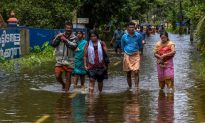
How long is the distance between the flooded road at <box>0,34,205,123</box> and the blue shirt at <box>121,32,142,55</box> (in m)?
1.01

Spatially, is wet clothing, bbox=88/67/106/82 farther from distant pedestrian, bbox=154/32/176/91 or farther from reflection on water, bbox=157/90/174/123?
distant pedestrian, bbox=154/32/176/91

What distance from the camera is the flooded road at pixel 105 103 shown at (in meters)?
10.6

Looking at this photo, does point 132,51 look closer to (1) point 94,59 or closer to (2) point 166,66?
(2) point 166,66

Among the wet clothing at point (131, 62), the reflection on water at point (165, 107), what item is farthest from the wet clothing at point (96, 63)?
the reflection on water at point (165, 107)

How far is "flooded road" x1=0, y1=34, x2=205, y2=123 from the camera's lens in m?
10.6

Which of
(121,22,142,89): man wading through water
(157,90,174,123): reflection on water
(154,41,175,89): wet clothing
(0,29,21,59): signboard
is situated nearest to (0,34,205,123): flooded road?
(157,90,174,123): reflection on water

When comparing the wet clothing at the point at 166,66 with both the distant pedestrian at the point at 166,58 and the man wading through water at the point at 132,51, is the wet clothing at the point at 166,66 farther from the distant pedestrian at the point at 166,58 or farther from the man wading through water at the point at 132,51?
the man wading through water at the point at 132,51

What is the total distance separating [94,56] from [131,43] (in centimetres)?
148

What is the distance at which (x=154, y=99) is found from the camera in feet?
43.9

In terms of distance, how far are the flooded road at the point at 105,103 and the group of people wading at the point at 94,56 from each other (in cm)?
41

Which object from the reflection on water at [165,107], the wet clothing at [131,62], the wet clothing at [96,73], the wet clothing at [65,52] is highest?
the wet clothing at [65,52]

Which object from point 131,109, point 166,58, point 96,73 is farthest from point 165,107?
point 166,58

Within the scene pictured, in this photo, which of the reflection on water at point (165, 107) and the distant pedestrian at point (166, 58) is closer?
the reflection on water at point (165, 107)

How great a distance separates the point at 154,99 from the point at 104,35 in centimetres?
4770
